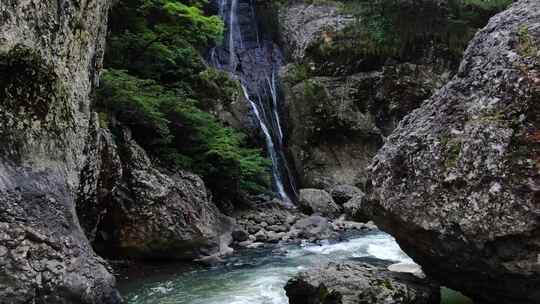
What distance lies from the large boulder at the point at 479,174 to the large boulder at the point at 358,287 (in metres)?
0.36

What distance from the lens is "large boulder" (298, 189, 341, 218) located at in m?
16.9

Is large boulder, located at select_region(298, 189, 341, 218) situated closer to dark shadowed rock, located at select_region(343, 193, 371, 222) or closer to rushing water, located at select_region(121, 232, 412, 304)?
dark shadowed rock, located at select_region(343, 193, 371, 222)

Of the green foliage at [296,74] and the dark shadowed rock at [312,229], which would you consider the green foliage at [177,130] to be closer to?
the dark shadowed rock at [312,229]

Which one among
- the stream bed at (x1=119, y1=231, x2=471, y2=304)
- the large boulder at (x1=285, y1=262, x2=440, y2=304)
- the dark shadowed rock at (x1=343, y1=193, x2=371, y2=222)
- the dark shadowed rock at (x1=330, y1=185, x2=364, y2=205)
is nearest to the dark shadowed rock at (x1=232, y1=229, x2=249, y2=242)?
the stream bed at (x1=119, y1=231, x2=471, y2=304)

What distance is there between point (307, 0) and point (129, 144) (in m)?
17.9

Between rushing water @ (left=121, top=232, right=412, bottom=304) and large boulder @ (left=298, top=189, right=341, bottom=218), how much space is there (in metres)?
3.97

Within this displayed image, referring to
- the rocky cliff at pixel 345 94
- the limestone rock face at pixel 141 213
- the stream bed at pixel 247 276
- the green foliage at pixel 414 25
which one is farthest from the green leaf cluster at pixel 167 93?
the green foliage at pixel 414 25

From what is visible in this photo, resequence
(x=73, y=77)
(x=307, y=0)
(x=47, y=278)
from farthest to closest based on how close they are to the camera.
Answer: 1. (x=307, y=0)
2. (x=73, y=77)
3. (x=47, y=278)

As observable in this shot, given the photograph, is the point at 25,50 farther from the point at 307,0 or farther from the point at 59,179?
the point at 307,0

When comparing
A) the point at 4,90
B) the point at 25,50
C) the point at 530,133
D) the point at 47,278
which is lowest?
the point at 47,278

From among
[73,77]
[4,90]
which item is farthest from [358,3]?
[4,90]

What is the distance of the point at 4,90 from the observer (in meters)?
5.87

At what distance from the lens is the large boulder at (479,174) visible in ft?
15.9

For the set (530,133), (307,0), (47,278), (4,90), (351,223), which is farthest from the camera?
(307,0)
